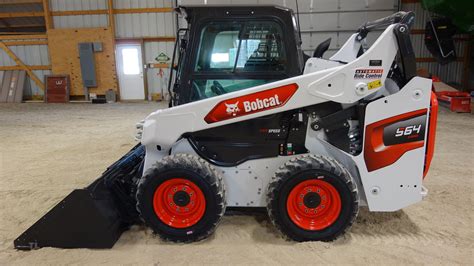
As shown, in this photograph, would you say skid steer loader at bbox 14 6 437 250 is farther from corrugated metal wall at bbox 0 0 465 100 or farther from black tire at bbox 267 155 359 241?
corrugated metal wall at bbox 0 0 465 100

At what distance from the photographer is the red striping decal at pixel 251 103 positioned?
2803 millimetres

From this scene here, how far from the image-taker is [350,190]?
2811mm

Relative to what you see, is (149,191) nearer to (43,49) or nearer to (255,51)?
(255,51)

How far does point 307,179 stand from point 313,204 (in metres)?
0.23

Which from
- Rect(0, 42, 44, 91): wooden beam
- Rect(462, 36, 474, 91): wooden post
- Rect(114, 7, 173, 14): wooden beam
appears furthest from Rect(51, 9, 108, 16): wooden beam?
Rect(462, 36, 474, 91): wooden post

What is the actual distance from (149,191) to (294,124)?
4.42ft

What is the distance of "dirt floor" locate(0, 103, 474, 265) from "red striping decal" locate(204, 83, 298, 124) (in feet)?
3.55

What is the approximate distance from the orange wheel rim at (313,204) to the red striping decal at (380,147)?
42cm

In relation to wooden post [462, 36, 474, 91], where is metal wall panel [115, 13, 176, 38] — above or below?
above

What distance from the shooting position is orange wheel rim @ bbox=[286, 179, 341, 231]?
286cm

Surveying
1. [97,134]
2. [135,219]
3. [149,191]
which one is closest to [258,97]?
[149,191]

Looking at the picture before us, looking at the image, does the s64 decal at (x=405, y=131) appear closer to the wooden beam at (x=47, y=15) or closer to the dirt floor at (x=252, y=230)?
the dirt floor at (x=252, y=230)

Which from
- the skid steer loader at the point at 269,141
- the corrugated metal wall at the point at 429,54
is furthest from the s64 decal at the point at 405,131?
the corrugated metal wall at the point at 429,54

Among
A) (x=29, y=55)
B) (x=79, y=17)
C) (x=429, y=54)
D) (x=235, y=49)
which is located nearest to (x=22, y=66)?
(x=29, y=55)
